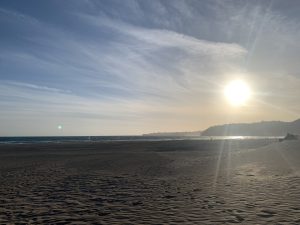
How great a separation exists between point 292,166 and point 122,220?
16.3 m

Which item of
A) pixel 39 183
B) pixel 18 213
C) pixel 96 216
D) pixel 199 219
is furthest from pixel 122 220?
pixel 39 183

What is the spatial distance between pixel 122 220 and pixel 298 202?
6.44 m

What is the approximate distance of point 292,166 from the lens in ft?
73.4

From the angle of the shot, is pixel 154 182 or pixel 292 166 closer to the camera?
pixel 154 182

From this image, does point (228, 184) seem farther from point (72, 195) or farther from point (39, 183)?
point (39, 183)

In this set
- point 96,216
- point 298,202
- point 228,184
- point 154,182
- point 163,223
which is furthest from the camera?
point 154,182

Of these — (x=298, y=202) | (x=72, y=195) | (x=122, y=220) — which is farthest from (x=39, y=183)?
(x=298, y=202)

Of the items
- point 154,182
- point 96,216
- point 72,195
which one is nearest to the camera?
point 96,216

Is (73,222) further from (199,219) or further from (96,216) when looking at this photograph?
(199,219)

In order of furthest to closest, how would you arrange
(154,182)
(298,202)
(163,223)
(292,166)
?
(292,166) < (154,182) < (298,202) < (163,223)

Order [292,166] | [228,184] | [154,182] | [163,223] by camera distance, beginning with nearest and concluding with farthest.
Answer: [163,223], [228,184], [154,182], [292,166]

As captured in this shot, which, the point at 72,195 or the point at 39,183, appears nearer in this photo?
the point at 72,195

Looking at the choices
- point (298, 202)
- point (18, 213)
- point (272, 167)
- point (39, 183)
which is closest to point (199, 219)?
point (298, 202)

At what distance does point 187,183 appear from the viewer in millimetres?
17562
